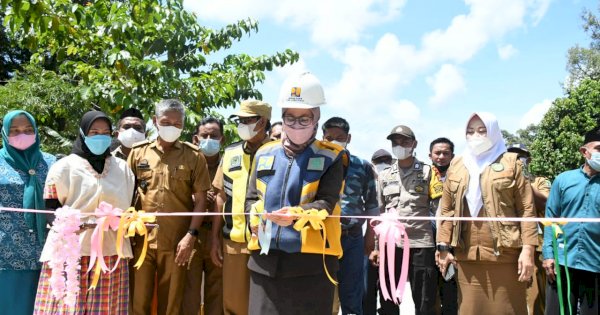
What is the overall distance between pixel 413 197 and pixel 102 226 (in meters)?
3.25

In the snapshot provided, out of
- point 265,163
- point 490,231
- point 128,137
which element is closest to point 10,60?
point 128,137

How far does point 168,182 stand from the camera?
439cm

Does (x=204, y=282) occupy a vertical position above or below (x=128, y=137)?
below

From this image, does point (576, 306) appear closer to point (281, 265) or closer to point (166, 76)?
point (281, 265)

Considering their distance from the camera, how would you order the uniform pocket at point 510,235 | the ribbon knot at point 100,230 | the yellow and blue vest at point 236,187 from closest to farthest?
the ribbon knot at point 100,230
the uniform pocket at point 510,235
the yellow and blue vest at point 236,187

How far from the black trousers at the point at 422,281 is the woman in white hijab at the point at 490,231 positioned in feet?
4.19

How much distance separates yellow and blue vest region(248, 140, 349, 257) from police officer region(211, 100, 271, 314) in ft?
3.29

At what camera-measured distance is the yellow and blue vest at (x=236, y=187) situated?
420 centimetres

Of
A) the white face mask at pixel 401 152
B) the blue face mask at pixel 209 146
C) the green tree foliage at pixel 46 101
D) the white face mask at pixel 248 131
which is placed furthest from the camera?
the green tree foliage at pixel 46 101

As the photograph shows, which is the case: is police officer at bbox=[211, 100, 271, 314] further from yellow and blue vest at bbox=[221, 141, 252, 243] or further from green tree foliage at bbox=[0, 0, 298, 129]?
green tree foliage at bbox=[0, 0, 298, 129]

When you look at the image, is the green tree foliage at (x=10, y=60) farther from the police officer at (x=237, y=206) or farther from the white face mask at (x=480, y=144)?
the white face mask at (x=480, y=144)

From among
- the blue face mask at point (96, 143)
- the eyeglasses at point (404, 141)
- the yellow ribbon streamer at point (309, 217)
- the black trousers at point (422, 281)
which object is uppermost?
the eyeglasses at point (404, 141)

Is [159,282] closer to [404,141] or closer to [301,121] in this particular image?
[301,121]

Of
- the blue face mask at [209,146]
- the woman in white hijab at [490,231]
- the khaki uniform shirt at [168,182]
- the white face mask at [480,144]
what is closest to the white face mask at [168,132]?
the khaki uniform shirt at [168,182]
